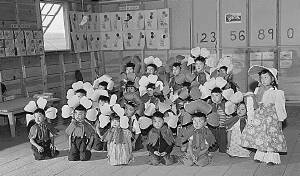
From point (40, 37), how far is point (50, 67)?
86cm

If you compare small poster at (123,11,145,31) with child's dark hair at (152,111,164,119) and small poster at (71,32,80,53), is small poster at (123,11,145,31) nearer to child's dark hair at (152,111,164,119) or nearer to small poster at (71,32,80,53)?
small poster at (71,32,80,53)

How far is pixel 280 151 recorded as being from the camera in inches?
177

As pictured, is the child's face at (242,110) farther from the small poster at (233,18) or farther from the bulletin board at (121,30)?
the bulletin board at (121,30)

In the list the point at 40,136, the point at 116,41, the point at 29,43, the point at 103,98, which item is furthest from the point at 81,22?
the point at 40,136

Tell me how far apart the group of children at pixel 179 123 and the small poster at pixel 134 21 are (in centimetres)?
435

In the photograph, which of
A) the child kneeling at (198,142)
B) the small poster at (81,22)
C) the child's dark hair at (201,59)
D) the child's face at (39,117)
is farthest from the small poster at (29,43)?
the child kneeling at (198,142)

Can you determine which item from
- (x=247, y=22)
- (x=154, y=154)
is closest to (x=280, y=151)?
(x=154, y=154)

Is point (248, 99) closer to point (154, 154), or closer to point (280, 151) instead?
point (280, 151)

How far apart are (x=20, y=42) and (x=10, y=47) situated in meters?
0.30

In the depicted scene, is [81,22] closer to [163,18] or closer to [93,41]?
[93,41]

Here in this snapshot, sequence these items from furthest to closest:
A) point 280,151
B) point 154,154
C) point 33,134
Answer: point 33,134
point 154,154
point 280,151

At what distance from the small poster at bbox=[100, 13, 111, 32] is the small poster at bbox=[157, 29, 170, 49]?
Result: 5.08 ft

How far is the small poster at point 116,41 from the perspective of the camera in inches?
402

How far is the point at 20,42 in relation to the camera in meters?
7.68
